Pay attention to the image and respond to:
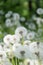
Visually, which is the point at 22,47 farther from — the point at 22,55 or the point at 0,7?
the point at 0,7

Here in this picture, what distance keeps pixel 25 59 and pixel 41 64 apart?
0.06 metres

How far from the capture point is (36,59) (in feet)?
3.51

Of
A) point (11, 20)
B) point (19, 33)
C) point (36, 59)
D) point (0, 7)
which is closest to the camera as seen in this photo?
point (36, 59)

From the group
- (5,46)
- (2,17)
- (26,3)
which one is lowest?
(26,3)

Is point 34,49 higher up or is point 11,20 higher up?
point 34,49

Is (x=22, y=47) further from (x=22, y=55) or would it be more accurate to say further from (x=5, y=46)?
(x=5, y=46)

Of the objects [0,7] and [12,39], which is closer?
[12,39]

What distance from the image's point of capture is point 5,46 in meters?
1.35

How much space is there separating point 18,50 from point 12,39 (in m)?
0.26

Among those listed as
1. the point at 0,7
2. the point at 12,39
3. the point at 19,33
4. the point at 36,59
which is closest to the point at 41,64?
the point at 36,59

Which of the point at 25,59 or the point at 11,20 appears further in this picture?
the point at 11,20

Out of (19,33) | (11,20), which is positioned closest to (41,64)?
(19,33)

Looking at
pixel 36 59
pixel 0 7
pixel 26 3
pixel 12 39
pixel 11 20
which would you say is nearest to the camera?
pixel 36 59

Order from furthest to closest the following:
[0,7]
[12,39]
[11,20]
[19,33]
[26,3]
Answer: [26,3], [0,7], [11,20], [19,33], [12,39]
